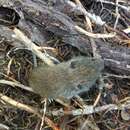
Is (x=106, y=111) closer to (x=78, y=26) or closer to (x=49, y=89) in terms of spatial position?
(x=49, y=89)

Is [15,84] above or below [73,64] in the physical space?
below

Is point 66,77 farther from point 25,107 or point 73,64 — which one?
point 25,107

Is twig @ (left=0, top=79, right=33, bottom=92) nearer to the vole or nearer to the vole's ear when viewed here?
the vole

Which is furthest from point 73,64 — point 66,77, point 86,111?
point 86,111

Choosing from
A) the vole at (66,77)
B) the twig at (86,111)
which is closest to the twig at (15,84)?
the vole at (66,77)

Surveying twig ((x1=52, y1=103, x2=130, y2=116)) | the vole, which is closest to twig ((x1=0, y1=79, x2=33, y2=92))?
the vole

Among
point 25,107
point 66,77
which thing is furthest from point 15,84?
point 66,77


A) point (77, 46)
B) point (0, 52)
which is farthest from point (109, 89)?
point (0, 52)

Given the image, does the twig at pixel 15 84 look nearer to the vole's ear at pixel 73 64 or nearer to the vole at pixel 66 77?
the vole at pixel 66 77

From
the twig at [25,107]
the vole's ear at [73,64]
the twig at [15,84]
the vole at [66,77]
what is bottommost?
the twig at [25,107]
